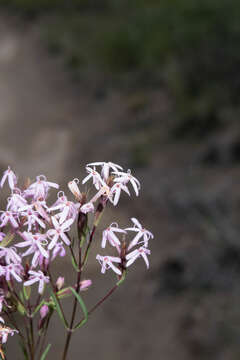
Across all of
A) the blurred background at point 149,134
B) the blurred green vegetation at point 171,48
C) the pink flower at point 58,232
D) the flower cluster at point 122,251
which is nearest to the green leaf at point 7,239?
the pink flower at point 58,232

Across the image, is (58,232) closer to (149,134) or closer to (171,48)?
(149,134)

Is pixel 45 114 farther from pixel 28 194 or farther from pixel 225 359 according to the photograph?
pixel 28 194

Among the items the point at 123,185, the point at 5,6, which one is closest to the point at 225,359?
the point at 123,185

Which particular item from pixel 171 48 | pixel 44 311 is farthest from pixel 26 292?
pixel 171 48

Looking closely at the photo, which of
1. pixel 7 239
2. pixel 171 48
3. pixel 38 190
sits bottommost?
pixel 7 239

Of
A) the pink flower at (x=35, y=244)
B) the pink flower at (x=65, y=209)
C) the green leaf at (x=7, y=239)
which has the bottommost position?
the pink flower at (x=35, y=244)

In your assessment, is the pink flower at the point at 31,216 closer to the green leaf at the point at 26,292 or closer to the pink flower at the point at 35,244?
the pink flower at the point at 35,244
